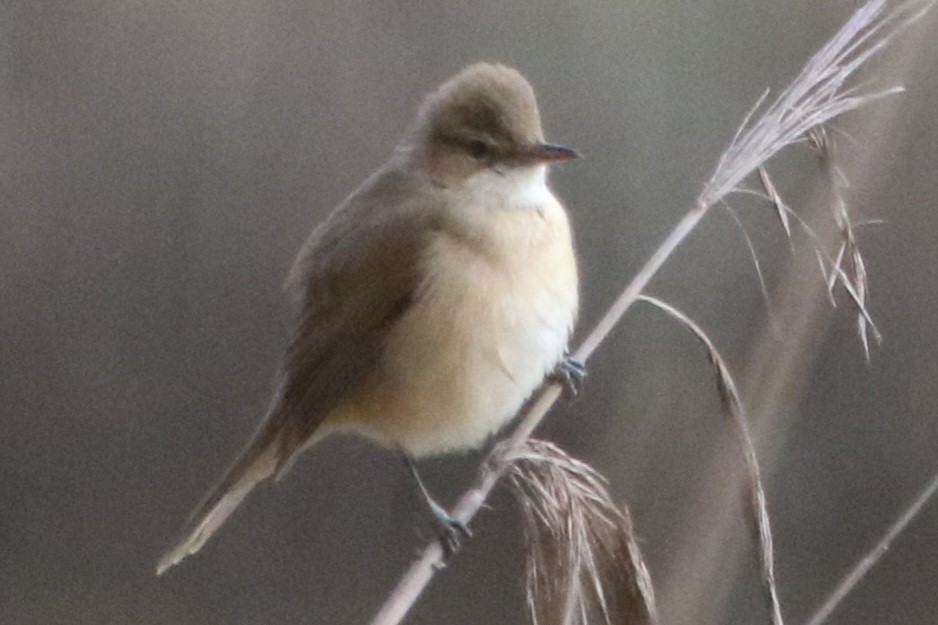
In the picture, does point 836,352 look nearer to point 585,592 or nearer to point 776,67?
point 776,67

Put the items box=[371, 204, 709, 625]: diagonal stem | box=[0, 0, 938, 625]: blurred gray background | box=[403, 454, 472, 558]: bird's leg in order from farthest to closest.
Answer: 1. box=[0, 0, 938, 625]: blurred gray background
2. box=[403, 454, 472, 558]: bird's leg
3. box=[371, 204, 709, 625]: diagonal stem

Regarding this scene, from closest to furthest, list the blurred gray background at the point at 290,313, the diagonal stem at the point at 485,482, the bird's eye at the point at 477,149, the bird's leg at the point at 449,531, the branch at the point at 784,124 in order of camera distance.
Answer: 1. the diagonal stem at the point at 485,482
2. the branch at the point at 784,124
3. the bird's leg at the point at 449,531
4. the bird's eye at the point at 477,149
5. the blurred gray background at the point at 290,313

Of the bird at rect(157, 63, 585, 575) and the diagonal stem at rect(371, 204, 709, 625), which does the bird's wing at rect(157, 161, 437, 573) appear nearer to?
the bird at rect(157, 63, 585, 575)

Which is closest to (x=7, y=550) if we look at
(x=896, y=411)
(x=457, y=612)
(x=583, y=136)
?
(x=457, y=612)

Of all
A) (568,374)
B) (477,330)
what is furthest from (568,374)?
(477,330)

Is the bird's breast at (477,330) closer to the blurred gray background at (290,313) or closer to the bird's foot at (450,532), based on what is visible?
the bird's foot at (450,532)

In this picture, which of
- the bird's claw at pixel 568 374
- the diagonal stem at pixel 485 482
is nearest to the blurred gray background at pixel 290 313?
the bird's claw at pixel 568 374

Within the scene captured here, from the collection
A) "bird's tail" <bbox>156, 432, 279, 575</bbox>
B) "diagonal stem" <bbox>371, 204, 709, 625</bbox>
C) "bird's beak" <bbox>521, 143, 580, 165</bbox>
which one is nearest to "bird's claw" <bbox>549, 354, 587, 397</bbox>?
"diagonal stem" <bbox>371, 204, 709, 625</bbox>
